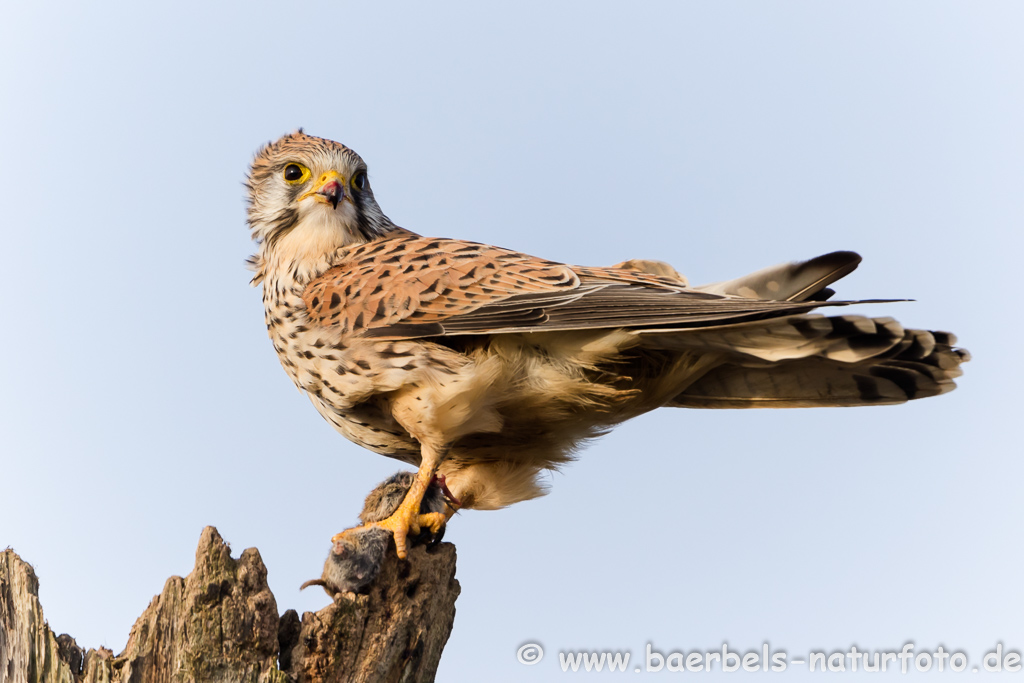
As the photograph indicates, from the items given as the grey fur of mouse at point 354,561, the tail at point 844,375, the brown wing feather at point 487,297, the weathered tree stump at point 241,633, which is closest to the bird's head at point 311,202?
the brown wing feather at point 487,297

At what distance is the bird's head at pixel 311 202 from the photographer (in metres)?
4.12

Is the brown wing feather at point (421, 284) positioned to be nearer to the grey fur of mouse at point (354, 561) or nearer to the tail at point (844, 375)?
the grey fur of mouse at point (354, 561)

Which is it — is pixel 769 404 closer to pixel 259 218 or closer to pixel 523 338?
pixel 523 338

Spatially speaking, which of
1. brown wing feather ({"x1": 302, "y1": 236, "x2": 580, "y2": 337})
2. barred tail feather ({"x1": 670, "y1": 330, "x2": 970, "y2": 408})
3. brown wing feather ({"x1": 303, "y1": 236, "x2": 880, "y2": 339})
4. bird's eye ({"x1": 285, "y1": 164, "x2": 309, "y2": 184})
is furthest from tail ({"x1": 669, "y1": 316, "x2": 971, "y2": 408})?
bird's eye ({"x1": 285, "y1": 164, "x2": 309, "y2": 184})

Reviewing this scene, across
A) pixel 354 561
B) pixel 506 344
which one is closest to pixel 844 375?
pixel 506 344

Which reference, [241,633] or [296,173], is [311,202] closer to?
[296,173]

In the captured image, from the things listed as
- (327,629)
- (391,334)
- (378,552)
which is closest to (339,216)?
(391,334)

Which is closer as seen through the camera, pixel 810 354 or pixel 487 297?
pixel 810 354

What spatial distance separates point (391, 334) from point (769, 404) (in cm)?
181

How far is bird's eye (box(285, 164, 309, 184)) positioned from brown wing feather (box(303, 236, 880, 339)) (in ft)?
1.59

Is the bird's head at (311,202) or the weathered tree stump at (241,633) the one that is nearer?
the weathered tree stump at (241,633)

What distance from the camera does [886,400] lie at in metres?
3.89

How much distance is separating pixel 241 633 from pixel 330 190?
1.97 metres

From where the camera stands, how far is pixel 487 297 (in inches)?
143
